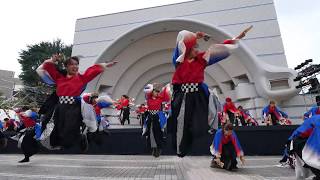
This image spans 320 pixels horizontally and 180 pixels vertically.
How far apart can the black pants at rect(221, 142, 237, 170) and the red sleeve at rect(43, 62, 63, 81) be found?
3.41m

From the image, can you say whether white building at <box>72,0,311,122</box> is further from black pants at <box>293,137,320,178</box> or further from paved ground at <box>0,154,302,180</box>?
black pants at <box>293,137,320,178</box>

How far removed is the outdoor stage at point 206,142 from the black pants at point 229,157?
2.32 m

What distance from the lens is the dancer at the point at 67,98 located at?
382 centimetres

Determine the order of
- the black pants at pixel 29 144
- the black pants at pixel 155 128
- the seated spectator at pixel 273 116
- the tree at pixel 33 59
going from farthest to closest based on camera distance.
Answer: the tree at pixel 33 59
the seated spectator at pixel 273 116
the black pants at pixel 155 128
the black pants at pixel 29 144

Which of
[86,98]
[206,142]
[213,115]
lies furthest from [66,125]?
[206,142]

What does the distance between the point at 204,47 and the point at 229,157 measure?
13.2 meters

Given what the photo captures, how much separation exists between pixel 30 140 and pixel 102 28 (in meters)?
12.9

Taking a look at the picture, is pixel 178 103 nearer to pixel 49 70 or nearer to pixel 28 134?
pixel 49 70

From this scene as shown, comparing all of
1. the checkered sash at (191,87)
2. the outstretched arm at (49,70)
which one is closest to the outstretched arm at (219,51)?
the checkered sash at (191,87)

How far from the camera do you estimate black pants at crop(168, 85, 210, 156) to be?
3424 millimetres

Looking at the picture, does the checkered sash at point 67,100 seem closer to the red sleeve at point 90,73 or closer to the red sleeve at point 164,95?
the red sleeve at point 90,73

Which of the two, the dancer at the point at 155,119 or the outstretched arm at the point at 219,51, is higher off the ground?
the outstretched arm at the point at 219,51

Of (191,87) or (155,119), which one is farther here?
(155,119)

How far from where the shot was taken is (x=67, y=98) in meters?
4.04
